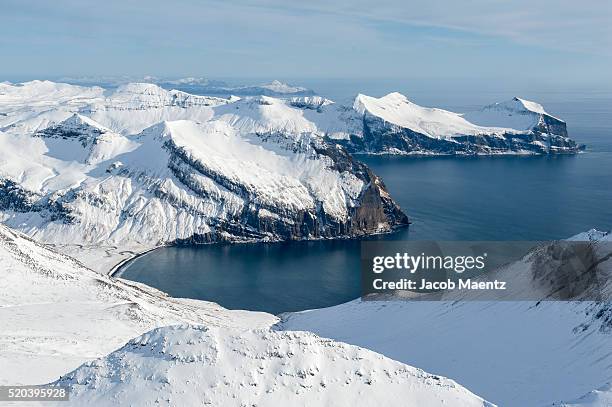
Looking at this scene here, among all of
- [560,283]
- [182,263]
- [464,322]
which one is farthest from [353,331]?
[182,263]

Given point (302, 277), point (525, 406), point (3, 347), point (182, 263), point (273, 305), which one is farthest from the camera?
point (182, 263)

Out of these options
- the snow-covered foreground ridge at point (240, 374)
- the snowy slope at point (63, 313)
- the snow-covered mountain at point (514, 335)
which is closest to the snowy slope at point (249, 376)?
the snow-covered foreground ridge at point (240, 374)

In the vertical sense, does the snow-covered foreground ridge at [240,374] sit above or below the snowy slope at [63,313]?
above

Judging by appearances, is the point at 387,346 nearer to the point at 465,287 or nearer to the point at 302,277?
the point at 465,287

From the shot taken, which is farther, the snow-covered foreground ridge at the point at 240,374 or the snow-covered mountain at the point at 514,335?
the snow-covered mountain at the point at 514,335

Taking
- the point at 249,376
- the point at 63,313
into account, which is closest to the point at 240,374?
the point at 249,376

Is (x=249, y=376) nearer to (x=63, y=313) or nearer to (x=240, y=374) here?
(x=240, y=374)

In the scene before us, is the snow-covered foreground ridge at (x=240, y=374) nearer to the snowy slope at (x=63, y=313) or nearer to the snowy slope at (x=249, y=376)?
the snowy slope at (x=249, y=376)
